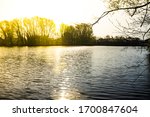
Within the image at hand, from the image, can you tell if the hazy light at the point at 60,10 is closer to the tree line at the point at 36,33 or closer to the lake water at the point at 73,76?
the tree line at the point at 36,33

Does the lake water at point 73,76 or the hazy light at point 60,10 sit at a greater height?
the hazy light at point 60,10

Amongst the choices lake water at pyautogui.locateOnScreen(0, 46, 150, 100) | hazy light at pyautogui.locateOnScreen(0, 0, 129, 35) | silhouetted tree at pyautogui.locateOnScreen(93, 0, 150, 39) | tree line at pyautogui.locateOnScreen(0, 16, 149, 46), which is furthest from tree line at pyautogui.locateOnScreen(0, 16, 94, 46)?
silhouetted tree at pyautogui.locateOnScreen(93, 0, 150, 39)

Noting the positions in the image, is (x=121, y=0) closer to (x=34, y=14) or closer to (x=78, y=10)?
(x=78, y=10)

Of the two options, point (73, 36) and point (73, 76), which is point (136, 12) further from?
point (73, 76)

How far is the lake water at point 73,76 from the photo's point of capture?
263 inches

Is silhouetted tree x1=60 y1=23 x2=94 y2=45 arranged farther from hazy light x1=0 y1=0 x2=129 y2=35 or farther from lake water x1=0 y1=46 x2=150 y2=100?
lake water x1=0 y1=46 x2=150 y2=100

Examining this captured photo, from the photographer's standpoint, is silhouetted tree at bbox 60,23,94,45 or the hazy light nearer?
the hazy light

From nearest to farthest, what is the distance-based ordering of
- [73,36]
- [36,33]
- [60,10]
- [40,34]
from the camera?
[60,10] → [73,36] → [40,34] → [36,33]

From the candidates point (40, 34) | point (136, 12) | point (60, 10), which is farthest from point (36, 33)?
point (136, 12)

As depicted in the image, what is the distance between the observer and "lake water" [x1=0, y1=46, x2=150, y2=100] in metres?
6.67

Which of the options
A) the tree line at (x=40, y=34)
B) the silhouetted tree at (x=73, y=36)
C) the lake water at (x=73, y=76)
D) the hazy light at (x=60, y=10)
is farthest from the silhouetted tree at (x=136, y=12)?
the silhouetted tree at (x=73, y=36)

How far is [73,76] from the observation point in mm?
8406

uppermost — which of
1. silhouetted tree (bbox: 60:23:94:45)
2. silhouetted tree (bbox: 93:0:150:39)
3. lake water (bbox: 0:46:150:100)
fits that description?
silhouetted tree (bbox: 93:0:150:39)

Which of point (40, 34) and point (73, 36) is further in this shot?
point (40, 34)
